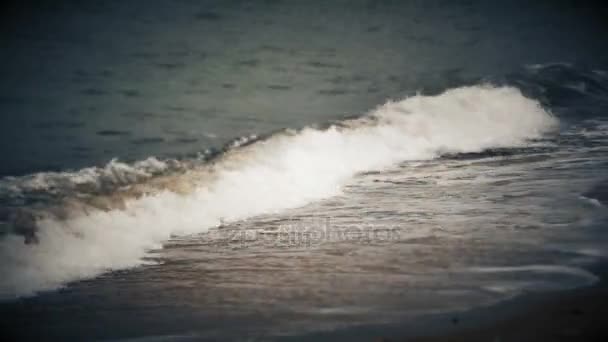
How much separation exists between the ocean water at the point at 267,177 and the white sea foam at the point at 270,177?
0.04 meters

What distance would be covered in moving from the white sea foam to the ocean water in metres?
0.04

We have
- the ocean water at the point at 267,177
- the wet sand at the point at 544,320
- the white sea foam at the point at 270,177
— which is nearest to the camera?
the wet sand at the point at 544,320

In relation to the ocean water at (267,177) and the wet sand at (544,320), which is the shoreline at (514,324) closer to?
the wet sand at (544,320)

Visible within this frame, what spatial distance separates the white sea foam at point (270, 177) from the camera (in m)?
6.04

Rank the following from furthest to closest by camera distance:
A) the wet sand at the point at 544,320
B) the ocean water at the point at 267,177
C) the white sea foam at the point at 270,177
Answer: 1. the white sea foam at the point at 270,177
2. the ocean water at the point at 267,177
3. the wet sand at the point at 544,320

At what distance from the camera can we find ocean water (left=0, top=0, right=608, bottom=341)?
15.2ft

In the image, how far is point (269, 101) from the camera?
1684cm

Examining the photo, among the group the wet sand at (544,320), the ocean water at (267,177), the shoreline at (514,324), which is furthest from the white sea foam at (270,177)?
the wet sand at (544,320)

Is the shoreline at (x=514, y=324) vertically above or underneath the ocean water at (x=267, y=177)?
underneath

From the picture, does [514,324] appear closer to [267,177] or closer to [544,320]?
[544,320]

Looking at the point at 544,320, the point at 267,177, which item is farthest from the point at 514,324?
the point at 267,177

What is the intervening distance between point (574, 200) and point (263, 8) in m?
23.2

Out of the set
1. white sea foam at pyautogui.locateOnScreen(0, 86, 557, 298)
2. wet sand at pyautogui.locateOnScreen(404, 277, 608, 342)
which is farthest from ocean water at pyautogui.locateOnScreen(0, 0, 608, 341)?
wet sand at pyautogui.locateOnScreen(404, 277, 608, 342)

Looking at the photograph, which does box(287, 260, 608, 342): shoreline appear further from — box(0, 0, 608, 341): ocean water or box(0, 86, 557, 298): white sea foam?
box(0, 86, 557, 298): white sea foam
